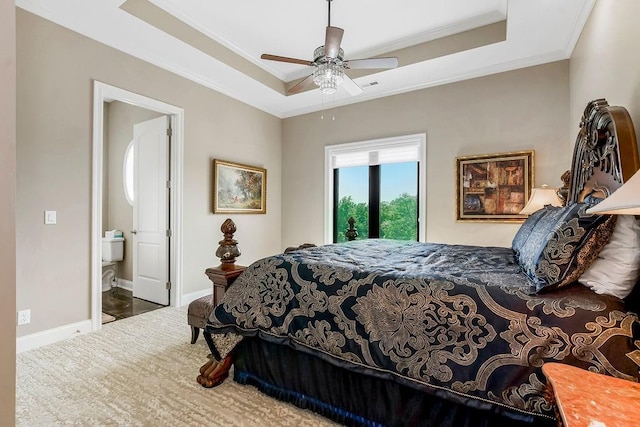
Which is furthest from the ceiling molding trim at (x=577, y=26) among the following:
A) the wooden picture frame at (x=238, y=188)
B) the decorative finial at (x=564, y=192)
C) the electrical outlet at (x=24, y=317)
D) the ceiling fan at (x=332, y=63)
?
the electrical outlet at (x=24, y=317)

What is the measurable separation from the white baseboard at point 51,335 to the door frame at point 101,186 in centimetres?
9

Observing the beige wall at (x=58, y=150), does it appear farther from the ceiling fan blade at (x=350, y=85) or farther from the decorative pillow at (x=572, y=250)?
the decorative pillow at (x=572, y=250)

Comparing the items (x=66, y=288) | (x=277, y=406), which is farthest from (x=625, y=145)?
(x=66, y=288)

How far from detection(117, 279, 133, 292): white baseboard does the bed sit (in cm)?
336

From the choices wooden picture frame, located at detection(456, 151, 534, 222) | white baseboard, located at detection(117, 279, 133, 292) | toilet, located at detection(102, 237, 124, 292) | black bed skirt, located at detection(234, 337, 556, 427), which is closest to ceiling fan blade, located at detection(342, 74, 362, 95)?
wooden picture frame, located at detection(456, 151, 534, 222)

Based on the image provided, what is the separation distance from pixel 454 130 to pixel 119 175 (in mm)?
5153

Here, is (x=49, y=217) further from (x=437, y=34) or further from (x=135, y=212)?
(x=437, y=34)

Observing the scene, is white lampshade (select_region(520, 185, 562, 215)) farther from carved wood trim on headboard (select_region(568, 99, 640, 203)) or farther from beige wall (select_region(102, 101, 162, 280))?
beige wall (select_region(102, 101, 162, 280))

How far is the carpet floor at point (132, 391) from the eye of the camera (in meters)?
1.75

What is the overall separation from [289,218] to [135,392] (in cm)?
382

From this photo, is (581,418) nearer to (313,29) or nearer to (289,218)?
(313,29)

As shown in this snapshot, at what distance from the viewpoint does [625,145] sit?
63.4 inches

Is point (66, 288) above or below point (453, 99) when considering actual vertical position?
below

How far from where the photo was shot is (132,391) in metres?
2.02
